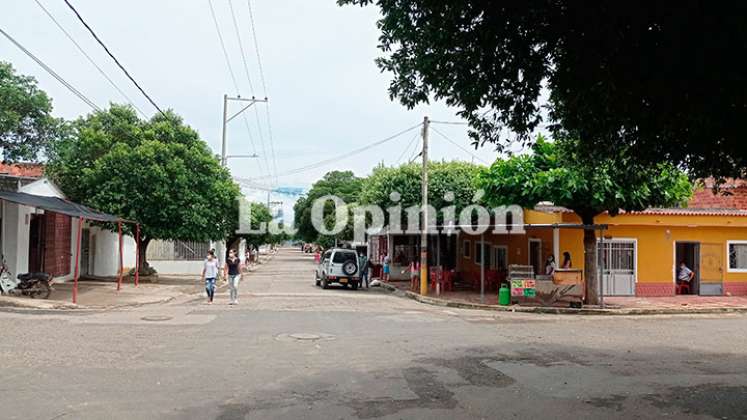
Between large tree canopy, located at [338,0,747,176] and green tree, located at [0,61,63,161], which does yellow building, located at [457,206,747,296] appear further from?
green tree, located at [0,61,63,161]

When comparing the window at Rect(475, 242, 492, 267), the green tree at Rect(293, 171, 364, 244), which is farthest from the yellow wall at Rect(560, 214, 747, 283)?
the green tree at Rect(293, 171, 364, 244)

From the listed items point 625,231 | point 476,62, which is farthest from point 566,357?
point 625,231

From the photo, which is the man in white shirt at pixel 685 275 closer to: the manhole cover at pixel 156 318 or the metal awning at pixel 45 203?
the manhole cover at pixel 156 318

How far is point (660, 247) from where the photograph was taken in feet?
77.9

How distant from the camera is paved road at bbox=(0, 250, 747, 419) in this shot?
7.29 metres

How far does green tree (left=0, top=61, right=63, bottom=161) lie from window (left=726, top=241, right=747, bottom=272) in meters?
37.2

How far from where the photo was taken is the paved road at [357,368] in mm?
7289

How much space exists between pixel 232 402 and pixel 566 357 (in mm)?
6132

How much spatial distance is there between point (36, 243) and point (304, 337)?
1409 cm

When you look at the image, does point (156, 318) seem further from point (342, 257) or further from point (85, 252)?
point (85, 252)

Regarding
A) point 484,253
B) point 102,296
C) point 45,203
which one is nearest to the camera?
point 45,203

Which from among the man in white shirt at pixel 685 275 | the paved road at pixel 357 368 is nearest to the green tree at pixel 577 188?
the paved road at pixel 357 368

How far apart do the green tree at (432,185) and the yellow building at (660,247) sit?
16.5 ft

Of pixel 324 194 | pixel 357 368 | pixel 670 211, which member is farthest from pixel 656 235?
pixel 324 194
